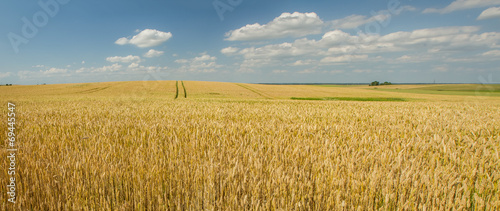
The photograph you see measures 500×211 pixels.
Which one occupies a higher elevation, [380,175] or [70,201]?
[380,175]

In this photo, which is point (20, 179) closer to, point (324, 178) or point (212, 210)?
point (212, 210)

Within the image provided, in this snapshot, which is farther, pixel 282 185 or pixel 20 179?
pixel 20 179

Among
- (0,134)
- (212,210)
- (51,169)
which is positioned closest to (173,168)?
(212,210)

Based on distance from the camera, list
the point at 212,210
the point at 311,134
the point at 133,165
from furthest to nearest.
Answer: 1. the point at 311,134
2. the point at 133,165
3. the point at 212,210

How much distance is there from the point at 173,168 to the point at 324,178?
4.97 ft

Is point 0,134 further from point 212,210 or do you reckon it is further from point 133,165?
point 212,210

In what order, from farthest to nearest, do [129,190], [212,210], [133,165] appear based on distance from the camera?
[133,165] → [129,190] → [212,210]

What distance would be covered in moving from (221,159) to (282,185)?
0.93m

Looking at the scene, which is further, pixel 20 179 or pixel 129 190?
pixel 20 179

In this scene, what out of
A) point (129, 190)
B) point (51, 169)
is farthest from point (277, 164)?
point (51, 169)

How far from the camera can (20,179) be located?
2.33 m

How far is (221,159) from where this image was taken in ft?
8.76

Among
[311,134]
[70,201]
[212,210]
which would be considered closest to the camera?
[212,210]

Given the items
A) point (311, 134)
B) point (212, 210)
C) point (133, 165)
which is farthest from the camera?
point (311, 134)
